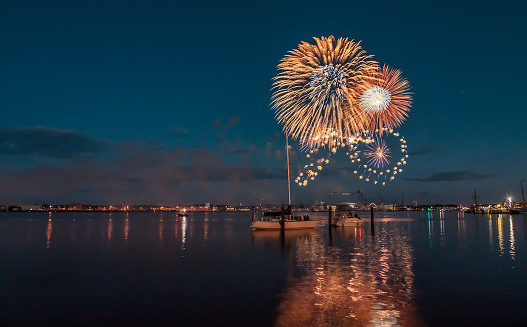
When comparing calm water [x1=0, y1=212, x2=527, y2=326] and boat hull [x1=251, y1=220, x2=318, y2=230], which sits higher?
boat hull [x1=251, y1=220, x2=318, y2=230]

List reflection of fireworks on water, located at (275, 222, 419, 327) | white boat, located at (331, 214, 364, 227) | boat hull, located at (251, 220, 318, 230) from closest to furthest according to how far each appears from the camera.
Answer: reflection of fireworks on water, located at (275, 222, 419, 327), boat hull, located at (251, 220, 318, 230), white boat, located at (331, 214, 364, 227)

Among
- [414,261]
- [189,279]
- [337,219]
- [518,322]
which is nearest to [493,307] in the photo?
[518,322]

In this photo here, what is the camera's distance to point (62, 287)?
18.8 meters

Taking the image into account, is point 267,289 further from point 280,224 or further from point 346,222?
point 346,222

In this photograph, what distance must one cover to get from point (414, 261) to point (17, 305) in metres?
22.9

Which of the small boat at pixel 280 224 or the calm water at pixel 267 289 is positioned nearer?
the calm water at pixel 267 289

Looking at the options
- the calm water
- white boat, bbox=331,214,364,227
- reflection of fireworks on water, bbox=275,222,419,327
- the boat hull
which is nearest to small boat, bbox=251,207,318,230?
the boat hull

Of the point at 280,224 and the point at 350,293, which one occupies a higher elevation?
the point at 280,224

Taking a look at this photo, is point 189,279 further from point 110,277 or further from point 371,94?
point 371,94

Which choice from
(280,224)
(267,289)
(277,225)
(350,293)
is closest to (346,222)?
(277,225)

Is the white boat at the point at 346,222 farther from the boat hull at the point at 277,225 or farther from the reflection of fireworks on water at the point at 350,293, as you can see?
the reflection of fireworks on water at the point at 350,293

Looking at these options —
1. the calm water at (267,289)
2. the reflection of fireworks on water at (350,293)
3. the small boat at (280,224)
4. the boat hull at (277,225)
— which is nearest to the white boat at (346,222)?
the small boat at (280,224)

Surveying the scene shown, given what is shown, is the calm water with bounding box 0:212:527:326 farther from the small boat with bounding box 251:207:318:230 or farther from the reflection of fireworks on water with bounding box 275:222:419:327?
the small boat with bounding box 251:207:318:230

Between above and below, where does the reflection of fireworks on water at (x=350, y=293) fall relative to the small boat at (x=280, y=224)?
below
